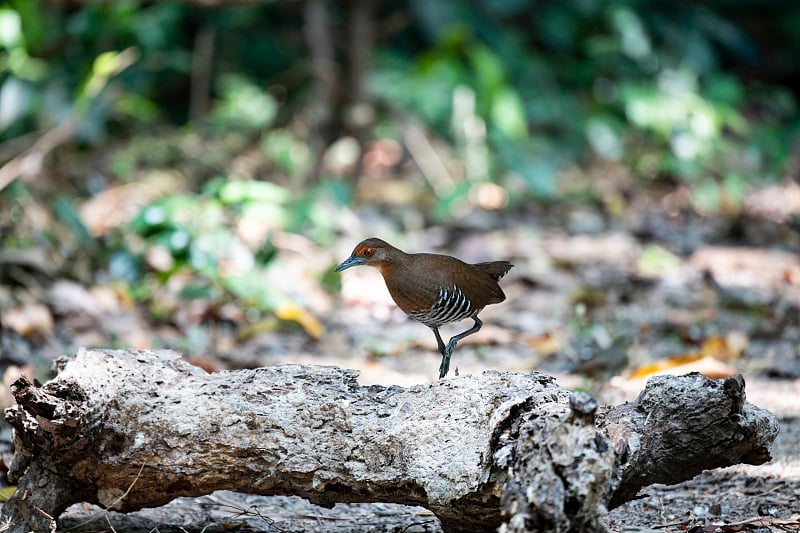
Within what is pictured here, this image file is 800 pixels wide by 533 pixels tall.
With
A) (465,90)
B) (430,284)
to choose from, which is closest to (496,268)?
(430,284)

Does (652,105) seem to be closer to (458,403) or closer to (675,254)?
(675,254)

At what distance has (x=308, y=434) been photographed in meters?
2.82

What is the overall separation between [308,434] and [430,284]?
1.51 m

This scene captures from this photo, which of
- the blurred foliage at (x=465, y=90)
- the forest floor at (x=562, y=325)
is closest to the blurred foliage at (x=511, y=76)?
the blurred foliage at (x=465, y=90)

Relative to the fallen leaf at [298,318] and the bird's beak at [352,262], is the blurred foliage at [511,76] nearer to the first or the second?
the fallen leaf at [298,318]

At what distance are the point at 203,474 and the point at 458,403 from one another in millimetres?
745

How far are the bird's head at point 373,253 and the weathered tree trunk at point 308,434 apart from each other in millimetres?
1438

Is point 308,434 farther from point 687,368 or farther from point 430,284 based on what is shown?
point 687,368

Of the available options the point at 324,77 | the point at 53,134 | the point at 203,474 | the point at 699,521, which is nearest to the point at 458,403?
the point at 203,474

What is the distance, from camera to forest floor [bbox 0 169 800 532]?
3.39m

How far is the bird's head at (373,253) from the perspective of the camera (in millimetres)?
4367

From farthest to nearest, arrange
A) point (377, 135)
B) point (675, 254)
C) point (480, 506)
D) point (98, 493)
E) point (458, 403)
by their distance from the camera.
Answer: point (377, 135)
point (675, 254)
point (98, 493)
point (458, 403)
point (480, 506)

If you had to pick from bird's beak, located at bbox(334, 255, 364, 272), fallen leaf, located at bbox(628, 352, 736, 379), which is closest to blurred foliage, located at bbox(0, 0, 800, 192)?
bird's beak, located at bbox(334, 255, 364, 272)

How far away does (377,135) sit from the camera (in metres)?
9.73
